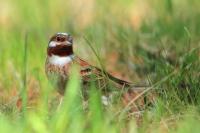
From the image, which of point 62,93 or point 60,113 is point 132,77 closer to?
point 62,93

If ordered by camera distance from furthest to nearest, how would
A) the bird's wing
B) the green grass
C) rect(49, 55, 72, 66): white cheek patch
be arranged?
rect(49, 55, 72, 66): white cheek patch
the bird's wing
the green grass

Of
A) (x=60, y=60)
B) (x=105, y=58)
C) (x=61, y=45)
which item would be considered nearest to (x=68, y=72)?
(x=60, y=60)

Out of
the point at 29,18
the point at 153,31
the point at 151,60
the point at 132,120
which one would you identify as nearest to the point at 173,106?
the point at 132,120

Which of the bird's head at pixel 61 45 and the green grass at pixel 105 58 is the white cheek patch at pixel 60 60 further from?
the green grass at pixel 105 58

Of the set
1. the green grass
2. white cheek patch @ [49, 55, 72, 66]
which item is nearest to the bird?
white cheek patch @ [49, 55, 72, 66]

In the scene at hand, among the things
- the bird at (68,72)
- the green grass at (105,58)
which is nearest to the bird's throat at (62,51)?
the bird at (68,72)

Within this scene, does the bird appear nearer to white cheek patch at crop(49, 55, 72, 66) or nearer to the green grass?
white cheek patch at crop(49, 55, 72, 66)

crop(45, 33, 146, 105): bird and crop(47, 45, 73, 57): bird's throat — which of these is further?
crop(47, 45, 73, 57): bird's throat
